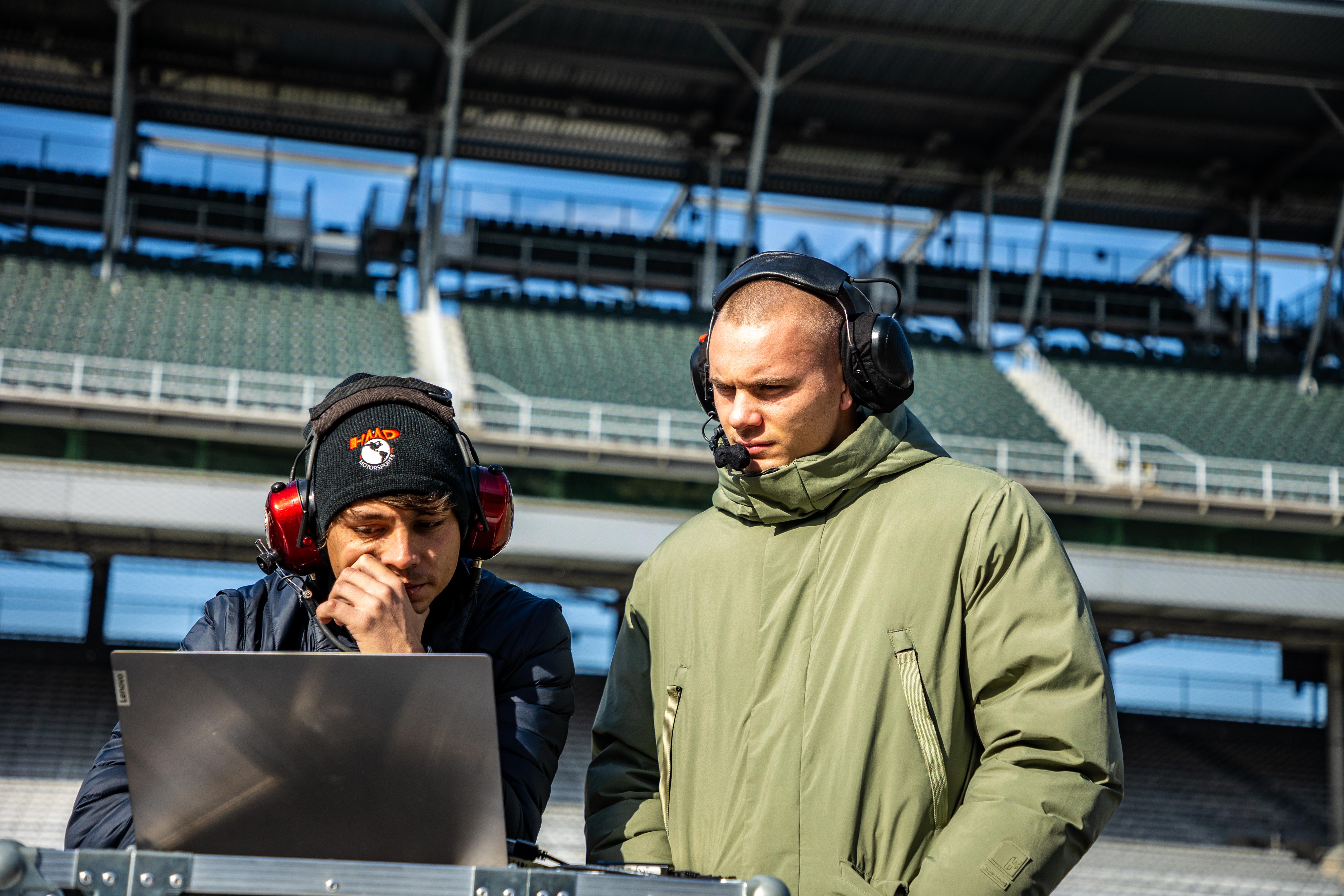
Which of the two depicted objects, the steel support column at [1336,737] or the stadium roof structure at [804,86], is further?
the stadium roof structure at [804,86]

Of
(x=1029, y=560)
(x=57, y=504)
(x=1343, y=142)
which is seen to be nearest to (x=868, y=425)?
(x=1029, y=560)

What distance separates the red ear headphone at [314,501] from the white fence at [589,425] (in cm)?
1073

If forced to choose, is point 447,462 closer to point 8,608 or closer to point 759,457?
point 759,457

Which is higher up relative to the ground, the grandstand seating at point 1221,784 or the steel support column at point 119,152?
the steel support column at point 119,152

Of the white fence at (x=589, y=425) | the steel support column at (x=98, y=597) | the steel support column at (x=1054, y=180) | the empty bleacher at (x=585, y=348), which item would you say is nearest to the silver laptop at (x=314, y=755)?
the white fence at (x=589, y=425)

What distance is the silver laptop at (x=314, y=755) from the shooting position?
131 cm

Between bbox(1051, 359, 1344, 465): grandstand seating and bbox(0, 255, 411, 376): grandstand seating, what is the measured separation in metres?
9.59

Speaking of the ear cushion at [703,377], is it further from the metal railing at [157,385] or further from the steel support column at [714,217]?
the steel support column at [714,217]

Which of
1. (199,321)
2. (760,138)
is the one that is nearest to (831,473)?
(199,321)

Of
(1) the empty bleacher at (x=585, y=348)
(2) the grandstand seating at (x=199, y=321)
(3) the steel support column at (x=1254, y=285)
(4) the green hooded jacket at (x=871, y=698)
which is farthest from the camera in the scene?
(3) the steel support column at (x=1254, y=285)

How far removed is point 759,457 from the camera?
2.02 metres

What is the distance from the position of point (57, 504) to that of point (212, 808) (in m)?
11.9

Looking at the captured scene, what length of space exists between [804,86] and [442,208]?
17.8ft

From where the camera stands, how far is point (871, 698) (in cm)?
186
